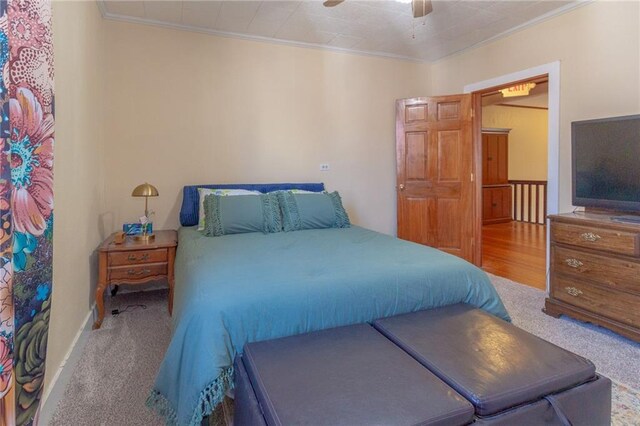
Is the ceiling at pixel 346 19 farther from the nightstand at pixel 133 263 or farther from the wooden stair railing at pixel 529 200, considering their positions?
the wooden stair railing at pixel 529 200

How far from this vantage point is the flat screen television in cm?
258

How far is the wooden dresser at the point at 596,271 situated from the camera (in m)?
2.40

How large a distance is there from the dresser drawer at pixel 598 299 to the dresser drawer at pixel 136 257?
10.4 ft

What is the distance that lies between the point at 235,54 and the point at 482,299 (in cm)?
335

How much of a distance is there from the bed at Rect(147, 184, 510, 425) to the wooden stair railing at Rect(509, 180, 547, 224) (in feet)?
21.7

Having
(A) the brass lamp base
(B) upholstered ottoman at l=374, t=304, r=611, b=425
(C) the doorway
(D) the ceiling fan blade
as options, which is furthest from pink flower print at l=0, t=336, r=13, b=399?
(C) the doorway

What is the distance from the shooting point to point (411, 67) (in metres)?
4.79

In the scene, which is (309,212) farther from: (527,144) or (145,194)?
(527,144)

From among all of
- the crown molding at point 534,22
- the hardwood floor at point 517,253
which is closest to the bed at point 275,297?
the hardwood floor at point 517,253

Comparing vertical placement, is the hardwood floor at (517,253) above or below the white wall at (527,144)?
below

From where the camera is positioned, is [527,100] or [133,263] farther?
[527,100]

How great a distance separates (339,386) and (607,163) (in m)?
2.77

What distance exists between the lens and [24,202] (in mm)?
981

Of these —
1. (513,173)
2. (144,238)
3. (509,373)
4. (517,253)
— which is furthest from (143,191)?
(513,173)
